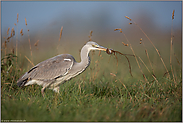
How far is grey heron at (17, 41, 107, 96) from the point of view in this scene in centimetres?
473

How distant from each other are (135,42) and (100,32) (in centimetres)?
251

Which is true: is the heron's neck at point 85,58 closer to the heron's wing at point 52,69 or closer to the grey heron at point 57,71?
the grey heron at point 57,71

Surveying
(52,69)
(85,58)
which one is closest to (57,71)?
(52,69)

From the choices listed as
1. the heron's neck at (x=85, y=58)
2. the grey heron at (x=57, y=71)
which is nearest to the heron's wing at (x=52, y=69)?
the grey heron at (x=57, y=71)

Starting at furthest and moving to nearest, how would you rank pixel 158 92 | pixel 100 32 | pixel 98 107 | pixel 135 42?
pixel 100 32
pixel 135 42
pixel 158 92
pixel 98 107

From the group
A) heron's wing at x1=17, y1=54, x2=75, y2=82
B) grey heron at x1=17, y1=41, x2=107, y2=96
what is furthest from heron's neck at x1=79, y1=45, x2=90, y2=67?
heron's wing at x1=17, y1=54, x2=75, y2=82

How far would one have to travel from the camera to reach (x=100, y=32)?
12.4m

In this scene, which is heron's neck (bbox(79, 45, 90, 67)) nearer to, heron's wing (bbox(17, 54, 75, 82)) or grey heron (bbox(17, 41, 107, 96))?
grey heron (bbox(17, 41, 107, 96))

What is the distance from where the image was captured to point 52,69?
4832 millimetres

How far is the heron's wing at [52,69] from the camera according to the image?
186 inches

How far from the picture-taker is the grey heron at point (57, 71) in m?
4.73

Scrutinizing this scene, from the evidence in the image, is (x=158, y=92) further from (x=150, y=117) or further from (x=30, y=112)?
(x=30, y=112)

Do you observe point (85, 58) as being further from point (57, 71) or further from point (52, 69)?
point (52, 69)

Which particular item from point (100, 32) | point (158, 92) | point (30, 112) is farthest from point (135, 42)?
point (30, 112)
